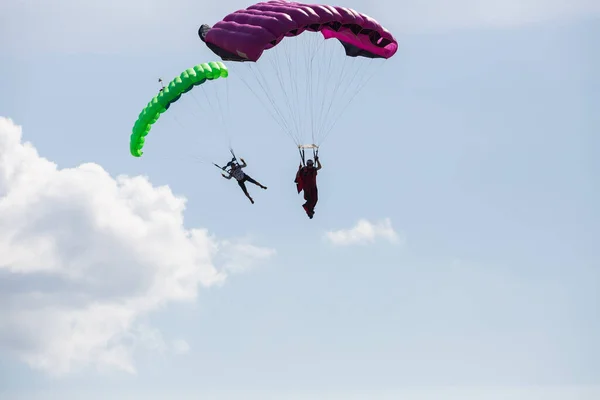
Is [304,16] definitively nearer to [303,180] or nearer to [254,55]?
[254,55]

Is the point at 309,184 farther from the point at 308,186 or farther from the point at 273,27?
the point at 273,27

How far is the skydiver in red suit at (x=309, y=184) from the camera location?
50.3 m

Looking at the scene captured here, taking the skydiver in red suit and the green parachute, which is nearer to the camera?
the skydiver in red suit

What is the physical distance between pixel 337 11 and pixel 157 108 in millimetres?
8834

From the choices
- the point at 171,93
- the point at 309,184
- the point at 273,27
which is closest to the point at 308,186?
the point at 309,184

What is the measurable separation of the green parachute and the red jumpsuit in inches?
245

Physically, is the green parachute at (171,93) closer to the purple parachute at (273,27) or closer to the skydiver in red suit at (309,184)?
the purple parachute at (273,27)

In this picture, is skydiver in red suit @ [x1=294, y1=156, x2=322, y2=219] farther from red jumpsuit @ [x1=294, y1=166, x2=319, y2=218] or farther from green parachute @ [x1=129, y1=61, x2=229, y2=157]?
green parachute @ [x1=129, y1=61, x2=229, y2=157]

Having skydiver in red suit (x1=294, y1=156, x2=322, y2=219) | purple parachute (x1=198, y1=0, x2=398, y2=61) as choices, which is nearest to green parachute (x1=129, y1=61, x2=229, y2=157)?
purple parachute (x1=198, y1=0, x2=398, y2=61)

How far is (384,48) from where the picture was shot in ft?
173

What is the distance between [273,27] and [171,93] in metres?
6.69

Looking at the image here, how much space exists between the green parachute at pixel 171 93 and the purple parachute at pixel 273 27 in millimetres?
3007

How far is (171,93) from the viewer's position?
5378cm

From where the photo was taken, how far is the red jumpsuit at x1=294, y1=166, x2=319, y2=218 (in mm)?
50375
